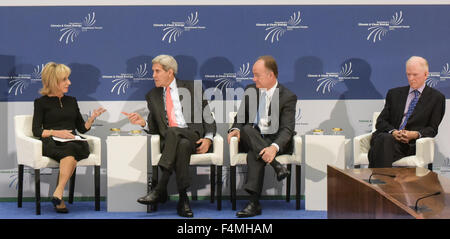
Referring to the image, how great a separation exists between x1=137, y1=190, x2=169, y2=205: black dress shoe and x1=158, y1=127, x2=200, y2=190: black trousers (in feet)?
0.63

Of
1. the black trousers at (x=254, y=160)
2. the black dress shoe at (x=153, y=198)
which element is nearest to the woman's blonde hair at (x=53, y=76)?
the black dress shoe at (x=153, y=198)

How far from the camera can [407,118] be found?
A: 5383 millimetres

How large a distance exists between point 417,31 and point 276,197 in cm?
239

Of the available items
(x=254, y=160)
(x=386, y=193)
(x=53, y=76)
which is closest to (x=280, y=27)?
(x=254, y=160)

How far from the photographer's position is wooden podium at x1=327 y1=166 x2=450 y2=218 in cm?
243

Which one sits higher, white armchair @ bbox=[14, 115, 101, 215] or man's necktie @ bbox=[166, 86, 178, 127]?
man's necktie @ bbox=[166, 86, 178, 127]

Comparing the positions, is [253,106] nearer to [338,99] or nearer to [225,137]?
[225,137]

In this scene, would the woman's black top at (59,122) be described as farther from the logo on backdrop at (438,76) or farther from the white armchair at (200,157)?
the logo on backdrop at (438,76)

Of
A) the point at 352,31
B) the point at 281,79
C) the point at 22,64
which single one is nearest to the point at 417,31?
the point at 352,31

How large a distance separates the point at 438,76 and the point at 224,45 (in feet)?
7.76

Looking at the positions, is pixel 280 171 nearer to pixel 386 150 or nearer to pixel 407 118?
pixel 386 150

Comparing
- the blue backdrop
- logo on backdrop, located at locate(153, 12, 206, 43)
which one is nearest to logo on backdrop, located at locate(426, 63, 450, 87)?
the blue backdrop

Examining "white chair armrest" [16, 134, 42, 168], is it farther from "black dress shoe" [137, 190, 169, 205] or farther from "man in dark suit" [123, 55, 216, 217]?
"black dress shoe" [137, 190, 169, 205]
